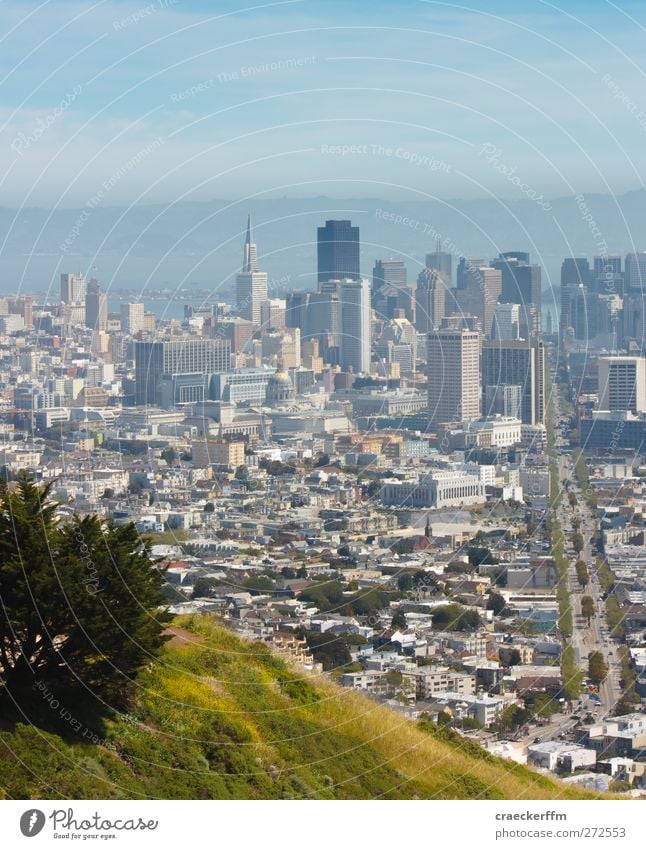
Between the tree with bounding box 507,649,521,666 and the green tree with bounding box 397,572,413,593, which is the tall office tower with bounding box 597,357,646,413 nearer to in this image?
the green tree with bounding box 397,572,413,593

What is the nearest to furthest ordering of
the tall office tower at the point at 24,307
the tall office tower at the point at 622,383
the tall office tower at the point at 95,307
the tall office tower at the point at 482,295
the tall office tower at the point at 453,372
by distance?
the tall office tower at the point at 482,295
the tall office tower at the point at 95,307
the tall office tower at the point at 453,372
the tall office tower at the point at 622,383
the tall office tower at the point at 24,307

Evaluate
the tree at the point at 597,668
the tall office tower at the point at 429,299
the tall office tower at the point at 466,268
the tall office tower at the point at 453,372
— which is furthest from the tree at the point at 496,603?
the tall office tower at the point at 453,372

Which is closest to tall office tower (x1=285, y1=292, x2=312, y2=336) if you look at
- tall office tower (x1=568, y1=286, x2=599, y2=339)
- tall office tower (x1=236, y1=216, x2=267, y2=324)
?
tall office tower (x1=236, y1=216, x2=267, y2=324)

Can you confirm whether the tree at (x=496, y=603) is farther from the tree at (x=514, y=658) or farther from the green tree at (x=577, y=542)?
the green tree at (x=577, y=542)

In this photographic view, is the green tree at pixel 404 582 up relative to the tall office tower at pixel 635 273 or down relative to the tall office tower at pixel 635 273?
down

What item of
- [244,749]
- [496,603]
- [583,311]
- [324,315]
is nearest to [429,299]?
[324,315]

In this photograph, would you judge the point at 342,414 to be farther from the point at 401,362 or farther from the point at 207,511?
the point at 207,511

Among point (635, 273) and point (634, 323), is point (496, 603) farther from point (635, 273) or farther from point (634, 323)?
point (634, 323)
